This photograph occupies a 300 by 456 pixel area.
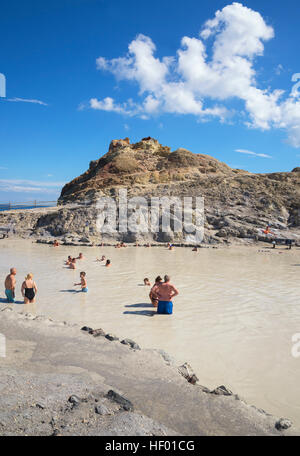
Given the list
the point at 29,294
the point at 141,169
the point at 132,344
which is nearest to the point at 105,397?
the point at 132,344

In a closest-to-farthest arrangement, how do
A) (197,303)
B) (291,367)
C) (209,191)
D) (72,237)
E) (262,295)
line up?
(291,367) < (197,303) < (262,295) < (72,237) < (209,191)

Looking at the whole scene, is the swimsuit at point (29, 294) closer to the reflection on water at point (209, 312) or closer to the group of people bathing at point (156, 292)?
the group of people bathing at point (156, 292)

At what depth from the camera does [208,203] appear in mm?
26938

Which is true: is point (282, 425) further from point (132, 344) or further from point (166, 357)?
point (132, 344)

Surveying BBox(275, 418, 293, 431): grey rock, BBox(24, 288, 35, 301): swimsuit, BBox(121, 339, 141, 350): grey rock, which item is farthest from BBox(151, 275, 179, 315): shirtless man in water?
BBox(275, 418, 293, 431): grey rock

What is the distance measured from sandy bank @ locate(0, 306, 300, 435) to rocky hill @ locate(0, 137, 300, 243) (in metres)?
17.9

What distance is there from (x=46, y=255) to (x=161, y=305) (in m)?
11.6

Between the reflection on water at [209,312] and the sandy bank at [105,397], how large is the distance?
705 millimetres

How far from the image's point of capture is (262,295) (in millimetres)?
9367

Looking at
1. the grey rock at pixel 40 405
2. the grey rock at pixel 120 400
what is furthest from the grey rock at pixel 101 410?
the grey rock at pixel 40 405

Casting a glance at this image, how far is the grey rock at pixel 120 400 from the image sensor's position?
11.1 feet

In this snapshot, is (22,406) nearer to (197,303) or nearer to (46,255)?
(197,303)

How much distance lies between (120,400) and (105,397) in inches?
8.8
